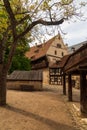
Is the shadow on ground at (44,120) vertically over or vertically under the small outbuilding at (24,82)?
under

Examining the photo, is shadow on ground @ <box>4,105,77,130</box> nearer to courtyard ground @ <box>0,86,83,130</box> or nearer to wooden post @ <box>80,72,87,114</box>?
courtyard ground @ <box>0,86,83,130</box>

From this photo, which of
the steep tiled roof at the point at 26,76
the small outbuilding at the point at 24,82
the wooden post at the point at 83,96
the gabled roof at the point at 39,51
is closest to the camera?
the wooden post at the point at 83,96

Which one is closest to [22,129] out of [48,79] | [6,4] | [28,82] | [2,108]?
[2,108]

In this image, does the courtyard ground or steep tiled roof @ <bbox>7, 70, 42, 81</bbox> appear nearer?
the courtyard ground

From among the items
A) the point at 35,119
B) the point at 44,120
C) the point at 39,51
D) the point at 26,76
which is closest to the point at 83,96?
the point at 44,120

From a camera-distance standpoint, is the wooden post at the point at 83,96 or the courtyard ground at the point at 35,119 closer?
the courtyard ground at the point at 35,119

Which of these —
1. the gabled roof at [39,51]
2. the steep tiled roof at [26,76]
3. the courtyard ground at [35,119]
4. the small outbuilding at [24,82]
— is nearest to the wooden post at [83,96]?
the courtyard ground at [35,119]

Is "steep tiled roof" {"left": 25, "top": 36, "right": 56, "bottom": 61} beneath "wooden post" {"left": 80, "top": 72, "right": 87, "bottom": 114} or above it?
above

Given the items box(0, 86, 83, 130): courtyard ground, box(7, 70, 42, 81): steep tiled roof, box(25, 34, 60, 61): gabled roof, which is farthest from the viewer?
box(25, 34, 60, 61): gabled roof

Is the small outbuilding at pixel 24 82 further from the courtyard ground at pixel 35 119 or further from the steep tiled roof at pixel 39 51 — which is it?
the steep tiled roof at pixel 39 51

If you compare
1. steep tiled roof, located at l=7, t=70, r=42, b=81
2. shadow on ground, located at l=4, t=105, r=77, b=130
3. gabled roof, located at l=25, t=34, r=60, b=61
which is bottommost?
shadow on ground, located at l=4, t=105, r=77, b=130

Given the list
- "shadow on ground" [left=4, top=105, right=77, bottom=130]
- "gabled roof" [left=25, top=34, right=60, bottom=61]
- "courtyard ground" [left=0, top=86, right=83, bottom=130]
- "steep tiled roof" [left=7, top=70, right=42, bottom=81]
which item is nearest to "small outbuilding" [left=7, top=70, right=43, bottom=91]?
"steep tiled roof" [left=7, top=70, right=42, bottom=81]

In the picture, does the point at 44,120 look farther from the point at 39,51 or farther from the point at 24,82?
the point at 39,51

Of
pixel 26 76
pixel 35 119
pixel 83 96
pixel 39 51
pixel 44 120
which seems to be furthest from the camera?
pixel 39 51
